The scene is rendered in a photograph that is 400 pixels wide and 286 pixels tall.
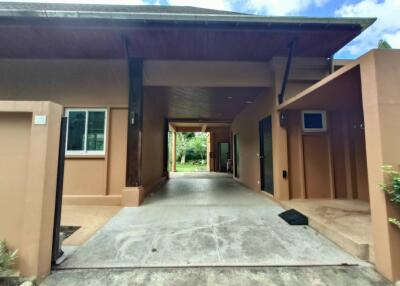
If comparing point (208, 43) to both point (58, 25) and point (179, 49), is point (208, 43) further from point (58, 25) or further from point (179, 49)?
point (58, 25)

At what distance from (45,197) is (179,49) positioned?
3.68 m

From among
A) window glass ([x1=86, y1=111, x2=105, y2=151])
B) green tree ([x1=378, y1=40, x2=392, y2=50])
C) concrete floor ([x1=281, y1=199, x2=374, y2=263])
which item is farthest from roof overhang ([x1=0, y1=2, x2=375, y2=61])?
→ concrete floor ([x1=281, y1=199, x2=374, y2=263])

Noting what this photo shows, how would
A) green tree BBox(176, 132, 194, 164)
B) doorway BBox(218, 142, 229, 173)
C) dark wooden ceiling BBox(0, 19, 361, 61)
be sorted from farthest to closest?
green tree BBox(176, 132, 194, 164)
doorway BBox(218, 142, 229, 173)
dark wooden ceiling BBox(0, 19, 361, 61)

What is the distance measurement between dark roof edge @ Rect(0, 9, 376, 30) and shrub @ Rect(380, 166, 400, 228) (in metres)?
2.90

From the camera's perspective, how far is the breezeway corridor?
203 cm

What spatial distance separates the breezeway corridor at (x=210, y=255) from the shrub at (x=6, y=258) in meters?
0.37

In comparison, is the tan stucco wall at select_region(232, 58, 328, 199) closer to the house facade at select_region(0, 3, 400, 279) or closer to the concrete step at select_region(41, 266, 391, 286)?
the house facade at select_region(0, 3, 400, 279)

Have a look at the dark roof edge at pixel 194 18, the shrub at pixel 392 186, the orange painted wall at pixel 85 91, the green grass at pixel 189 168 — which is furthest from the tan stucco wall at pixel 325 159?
the green grass at pixel 189 168

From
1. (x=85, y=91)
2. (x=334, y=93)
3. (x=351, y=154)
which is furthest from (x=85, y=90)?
(x=351, y=154)

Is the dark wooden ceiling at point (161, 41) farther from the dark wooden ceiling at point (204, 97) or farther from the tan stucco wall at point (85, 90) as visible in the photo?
the dark wooden ceiling at point (204, 97)

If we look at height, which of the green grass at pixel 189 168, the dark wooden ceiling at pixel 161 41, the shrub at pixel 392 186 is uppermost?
the dark wooden ceiling at pixel 161 41

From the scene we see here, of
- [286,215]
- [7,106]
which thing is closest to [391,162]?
[286,215]

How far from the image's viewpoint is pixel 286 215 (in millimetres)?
3797

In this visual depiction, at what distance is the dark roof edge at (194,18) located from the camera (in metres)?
3.52
